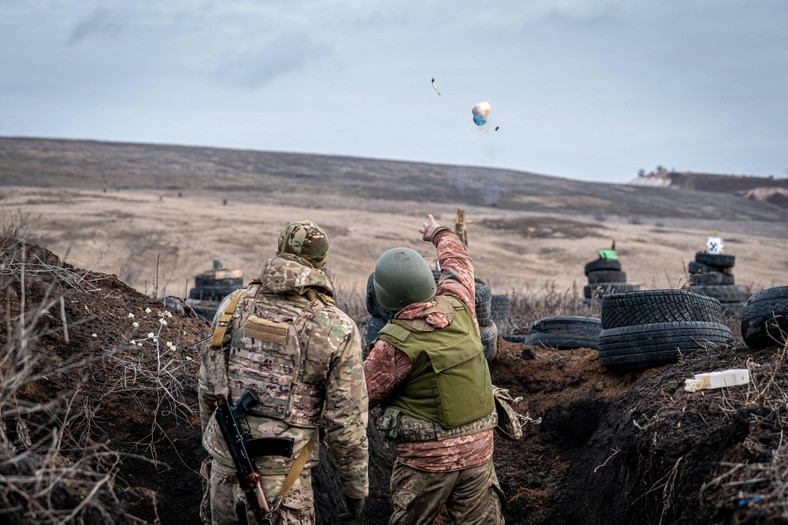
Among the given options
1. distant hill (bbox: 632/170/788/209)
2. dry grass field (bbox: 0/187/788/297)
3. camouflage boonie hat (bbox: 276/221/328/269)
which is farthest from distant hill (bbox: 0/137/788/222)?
camouflage boonie hat (bbox: 276/221/328/269)

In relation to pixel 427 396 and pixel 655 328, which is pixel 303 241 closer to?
pixel 427 396

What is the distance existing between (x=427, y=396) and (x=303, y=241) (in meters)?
1.19

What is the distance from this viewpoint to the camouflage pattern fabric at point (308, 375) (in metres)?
4.21

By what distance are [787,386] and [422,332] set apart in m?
2.19

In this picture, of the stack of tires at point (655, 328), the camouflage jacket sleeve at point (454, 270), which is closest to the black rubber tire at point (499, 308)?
the stack of tires at point (655, 328)

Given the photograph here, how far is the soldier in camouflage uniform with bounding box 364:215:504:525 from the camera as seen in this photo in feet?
15.6

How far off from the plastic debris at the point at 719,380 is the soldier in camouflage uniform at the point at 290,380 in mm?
2364

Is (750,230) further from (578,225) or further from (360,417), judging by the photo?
(360,417)

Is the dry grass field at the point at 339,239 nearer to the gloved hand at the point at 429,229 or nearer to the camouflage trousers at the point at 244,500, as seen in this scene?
the gloved hand at the point at 429,229

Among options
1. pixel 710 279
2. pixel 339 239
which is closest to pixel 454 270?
pixel 710 279

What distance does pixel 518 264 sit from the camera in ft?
103

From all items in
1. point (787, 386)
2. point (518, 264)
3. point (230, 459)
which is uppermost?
point (787, 386)

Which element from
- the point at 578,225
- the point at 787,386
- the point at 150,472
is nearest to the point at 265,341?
the point at 150,472

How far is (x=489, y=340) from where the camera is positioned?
28.4ft
